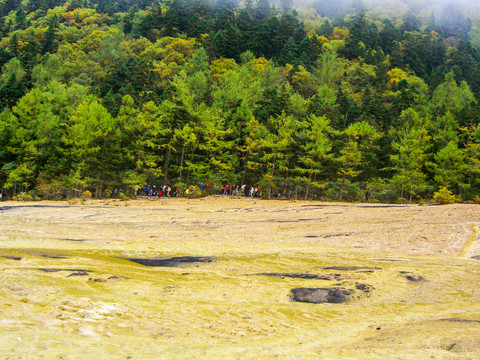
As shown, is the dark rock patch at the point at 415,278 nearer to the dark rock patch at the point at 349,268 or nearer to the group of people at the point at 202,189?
the dark rock patch at the point at 349,268

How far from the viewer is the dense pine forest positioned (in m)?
40.9

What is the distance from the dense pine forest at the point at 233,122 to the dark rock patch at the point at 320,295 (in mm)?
30570

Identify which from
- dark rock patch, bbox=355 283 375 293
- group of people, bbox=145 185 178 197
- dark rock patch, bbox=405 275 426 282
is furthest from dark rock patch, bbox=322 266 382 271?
group of people, bbox=145 185 178 197

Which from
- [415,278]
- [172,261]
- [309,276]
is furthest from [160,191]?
[415,278]

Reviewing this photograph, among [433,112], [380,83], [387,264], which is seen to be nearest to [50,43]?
[380,83]

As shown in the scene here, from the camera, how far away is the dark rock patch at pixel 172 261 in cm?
1246

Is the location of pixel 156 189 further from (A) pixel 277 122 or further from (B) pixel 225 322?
(B) pixel 225 322

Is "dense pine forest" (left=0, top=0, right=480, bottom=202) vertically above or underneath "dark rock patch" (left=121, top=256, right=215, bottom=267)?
above

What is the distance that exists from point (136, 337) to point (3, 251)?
29.7 feet

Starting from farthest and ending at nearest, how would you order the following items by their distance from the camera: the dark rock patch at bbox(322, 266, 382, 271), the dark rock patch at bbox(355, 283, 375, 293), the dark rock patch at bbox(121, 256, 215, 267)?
the dark rock patch at bbox(121, 256, 215, 267), the dark rock patch at bbox(322, 266, 382, 271), the dark rock patch at bbox(355, 283, 375, 293)

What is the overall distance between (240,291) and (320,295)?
1988 millimetres

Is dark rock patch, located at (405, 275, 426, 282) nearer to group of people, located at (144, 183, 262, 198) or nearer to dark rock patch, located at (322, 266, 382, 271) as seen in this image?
dark rock patch, located at (322, 266, 382, 271)

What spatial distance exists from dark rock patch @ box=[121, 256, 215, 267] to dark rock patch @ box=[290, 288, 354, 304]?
4.27m

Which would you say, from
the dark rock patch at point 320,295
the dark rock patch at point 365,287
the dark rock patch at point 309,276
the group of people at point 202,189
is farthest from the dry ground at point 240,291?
the group of people at point 202,189
